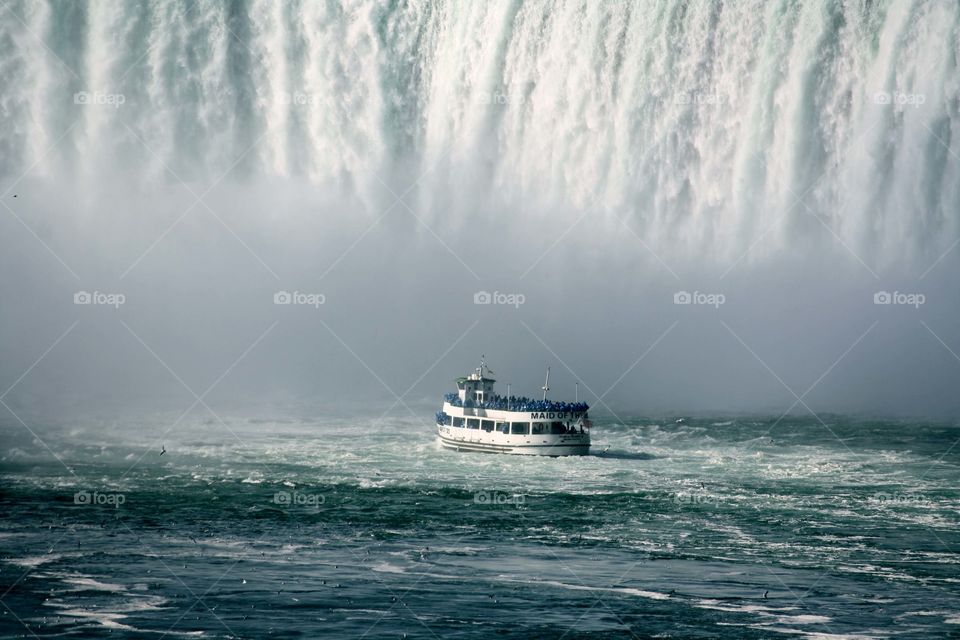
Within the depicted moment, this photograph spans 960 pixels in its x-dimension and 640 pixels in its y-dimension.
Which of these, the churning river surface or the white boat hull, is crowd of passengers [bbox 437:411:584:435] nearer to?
the white boat hull

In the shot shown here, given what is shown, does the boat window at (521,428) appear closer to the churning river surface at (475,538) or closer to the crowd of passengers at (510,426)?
the crowd of passengers at (510,426)

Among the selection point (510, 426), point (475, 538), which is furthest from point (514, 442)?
point (475, 538)

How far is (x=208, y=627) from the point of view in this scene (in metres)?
45.5

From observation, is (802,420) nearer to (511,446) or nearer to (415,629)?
(511,446)

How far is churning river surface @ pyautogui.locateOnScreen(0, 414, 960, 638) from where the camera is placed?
4697 cm

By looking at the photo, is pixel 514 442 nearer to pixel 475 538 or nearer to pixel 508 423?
pixel 508 423

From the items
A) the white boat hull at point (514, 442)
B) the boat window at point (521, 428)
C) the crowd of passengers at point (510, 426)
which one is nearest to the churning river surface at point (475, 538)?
the white boat hull at point (514, 442)

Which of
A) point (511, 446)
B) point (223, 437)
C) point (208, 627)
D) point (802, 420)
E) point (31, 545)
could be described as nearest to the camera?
point (208, 627)

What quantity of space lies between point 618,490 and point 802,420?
29256mm

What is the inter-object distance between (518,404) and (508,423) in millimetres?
1559

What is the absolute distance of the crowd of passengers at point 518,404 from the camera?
7994 cm

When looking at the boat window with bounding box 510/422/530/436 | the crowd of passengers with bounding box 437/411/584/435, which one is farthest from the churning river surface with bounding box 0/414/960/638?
the crowd of passengers with bounding box 437/411/584/435

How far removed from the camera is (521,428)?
81.2 meters

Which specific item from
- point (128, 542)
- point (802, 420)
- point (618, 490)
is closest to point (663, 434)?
point (802, 420)
